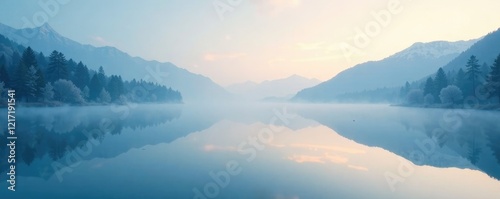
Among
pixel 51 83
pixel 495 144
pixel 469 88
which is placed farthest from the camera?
pixel 469 88

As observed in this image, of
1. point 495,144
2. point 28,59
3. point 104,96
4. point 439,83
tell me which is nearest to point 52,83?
point 28,59

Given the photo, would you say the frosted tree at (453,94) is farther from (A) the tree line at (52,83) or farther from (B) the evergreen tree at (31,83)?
(B) the evergreen tree at (31,83)

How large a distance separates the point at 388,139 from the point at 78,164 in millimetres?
33174

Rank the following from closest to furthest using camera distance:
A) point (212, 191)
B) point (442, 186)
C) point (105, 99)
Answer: point (212, 191), point (442, 186), point (105, 99)

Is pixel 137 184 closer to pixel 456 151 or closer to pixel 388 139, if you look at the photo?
pixel 456 151

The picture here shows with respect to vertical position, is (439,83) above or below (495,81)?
above

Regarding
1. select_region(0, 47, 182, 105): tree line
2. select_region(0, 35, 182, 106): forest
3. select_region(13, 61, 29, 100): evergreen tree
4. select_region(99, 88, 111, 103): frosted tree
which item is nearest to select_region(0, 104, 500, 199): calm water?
select_region(13, 61, 29, 100): evergreen tree

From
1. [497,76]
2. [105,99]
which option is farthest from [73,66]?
[497,76]

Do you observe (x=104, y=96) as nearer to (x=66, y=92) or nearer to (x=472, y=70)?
(x=66, y=92)

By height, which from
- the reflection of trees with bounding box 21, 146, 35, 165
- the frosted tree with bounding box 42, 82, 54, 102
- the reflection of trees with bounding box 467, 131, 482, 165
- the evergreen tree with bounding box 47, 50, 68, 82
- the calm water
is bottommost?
the reflection of trees with bounding box 467, 131, 482, 165

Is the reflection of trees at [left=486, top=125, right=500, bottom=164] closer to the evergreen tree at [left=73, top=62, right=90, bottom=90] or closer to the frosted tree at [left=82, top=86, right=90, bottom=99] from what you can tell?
the frosted tree at [left=82, top=86, right=90, bottom=99]

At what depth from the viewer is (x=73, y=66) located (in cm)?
13975

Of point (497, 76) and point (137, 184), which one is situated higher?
point (497, 76)

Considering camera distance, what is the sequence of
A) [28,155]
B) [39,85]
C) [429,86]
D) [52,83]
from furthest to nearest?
[429,86], [52,83], [39,85], [28,155]
